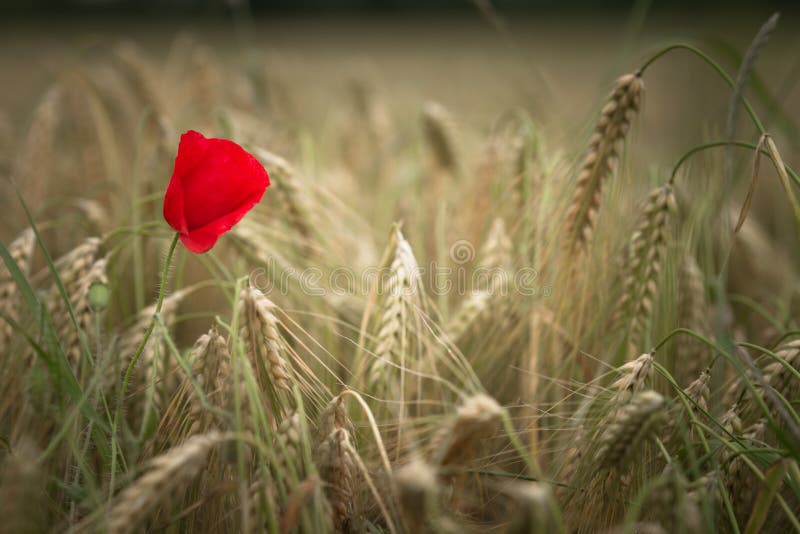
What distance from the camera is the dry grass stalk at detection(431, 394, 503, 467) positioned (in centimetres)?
64

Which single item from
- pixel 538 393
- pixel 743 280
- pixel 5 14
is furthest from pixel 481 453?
pixel 5 14

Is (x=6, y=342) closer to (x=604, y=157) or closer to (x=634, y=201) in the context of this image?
(x=604, y=157)

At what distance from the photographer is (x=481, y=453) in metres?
1.00

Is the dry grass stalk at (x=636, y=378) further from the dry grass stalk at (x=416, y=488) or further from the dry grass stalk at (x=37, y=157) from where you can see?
the dry grass stalk at (x=37, y=157)

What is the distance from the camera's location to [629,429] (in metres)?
0.71

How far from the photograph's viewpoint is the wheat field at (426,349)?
72cm

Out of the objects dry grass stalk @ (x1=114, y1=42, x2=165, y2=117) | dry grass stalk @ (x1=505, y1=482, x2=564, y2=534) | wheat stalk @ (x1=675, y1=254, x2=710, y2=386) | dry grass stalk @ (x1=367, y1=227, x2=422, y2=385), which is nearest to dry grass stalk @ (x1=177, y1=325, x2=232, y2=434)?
dry grass stalk @ (x1=367, y1=227, x2=422, y2=385)

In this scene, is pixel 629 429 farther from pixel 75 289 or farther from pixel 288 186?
pixel 75 289

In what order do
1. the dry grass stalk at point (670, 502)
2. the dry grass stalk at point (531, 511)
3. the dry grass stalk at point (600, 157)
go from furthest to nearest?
the dry grass stalk at point (600, 157) < the dry grass stalk at point (670, 502) < the dry grass stalk at point (531, 511)

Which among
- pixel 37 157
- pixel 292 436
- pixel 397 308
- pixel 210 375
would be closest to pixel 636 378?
pixel 397 308

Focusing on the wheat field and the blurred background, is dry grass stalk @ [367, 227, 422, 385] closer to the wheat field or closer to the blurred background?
the wheat field

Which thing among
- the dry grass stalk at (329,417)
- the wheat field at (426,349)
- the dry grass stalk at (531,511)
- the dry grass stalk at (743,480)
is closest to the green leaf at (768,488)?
the wheat field at (426,349)

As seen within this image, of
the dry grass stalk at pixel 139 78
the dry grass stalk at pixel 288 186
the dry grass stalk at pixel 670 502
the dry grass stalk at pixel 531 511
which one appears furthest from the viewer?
the dry grass stalk at pixel 139 78

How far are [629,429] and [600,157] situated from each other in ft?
1.63
